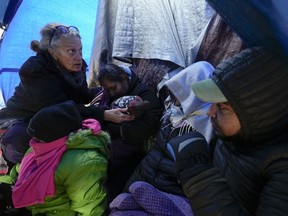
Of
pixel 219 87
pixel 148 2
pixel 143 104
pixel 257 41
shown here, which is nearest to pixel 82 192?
pixel 143 104

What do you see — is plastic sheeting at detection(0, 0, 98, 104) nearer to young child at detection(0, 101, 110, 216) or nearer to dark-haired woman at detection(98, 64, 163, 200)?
dark-haired woman at detection(98, 64, 163, 200)

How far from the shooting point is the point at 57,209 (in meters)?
1.46

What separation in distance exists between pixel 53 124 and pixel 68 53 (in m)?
0.61

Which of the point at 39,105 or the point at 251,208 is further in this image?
the point at 39,105

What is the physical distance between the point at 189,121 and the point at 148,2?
0.97 metres

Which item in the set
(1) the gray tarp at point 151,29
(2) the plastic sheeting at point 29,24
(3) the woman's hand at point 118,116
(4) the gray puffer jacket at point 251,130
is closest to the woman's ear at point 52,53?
(1) the gray tarp at point 151,29

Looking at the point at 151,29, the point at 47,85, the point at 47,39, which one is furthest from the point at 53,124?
the point at 151,29

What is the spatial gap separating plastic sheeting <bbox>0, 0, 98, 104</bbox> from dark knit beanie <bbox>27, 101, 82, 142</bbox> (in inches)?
51.4

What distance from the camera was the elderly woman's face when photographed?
192cm

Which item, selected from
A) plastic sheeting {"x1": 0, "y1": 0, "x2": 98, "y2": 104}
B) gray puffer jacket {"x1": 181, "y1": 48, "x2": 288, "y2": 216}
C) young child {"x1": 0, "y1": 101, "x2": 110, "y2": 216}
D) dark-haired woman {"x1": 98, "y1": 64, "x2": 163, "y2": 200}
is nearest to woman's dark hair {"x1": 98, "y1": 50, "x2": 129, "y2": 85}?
dark-haired woman {"x1": 98, "y1": 64, "x2": 163, "y2": 200}

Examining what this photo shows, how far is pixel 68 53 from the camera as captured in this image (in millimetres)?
1927

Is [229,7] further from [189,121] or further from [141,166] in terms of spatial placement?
[141,166]

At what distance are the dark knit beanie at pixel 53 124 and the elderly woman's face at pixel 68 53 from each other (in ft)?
1.60

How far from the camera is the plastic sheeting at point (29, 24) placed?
8.57 feet
